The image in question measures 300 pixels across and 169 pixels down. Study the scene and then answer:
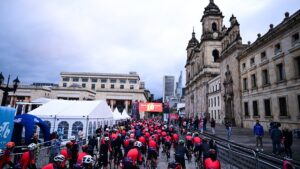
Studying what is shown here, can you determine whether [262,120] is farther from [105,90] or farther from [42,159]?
[105,90]

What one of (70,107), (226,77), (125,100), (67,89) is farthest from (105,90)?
(70,107)

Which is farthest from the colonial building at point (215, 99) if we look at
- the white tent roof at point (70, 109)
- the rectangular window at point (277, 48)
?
the white tent roof at point (70, 109)

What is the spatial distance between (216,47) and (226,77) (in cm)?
1958

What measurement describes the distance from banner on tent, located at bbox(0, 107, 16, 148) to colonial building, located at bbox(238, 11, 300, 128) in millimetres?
23272

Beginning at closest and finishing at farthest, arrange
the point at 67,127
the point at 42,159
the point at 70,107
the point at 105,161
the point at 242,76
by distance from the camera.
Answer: the point at 105,161, the point at 42,159, the point at 67,127, the point at 70,107, the point at 242,76

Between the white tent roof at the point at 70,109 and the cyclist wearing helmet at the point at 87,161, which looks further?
the white tent roof at the point at 70,109

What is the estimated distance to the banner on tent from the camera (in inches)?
406

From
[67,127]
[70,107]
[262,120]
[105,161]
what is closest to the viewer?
Answer: [105,161]

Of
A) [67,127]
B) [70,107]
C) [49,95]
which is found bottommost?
[67,127]

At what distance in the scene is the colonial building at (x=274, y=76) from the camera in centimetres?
1862

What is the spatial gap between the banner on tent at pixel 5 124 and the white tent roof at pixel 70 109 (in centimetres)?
579

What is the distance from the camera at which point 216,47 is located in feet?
167

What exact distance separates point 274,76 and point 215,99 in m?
22.0

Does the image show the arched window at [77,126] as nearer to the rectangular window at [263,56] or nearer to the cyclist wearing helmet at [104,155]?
the cyclist wearing helmet at [104,155]
